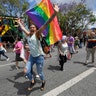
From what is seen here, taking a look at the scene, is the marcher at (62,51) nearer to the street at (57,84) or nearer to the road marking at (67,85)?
the street at (57,84)

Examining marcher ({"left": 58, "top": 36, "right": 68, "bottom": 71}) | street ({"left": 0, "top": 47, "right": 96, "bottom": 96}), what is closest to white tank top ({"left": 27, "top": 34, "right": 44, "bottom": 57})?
street ({"left": 0, "top": 47, "right": 96, "bottom": 96})

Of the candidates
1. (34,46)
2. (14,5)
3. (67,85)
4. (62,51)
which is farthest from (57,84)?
(14,5)

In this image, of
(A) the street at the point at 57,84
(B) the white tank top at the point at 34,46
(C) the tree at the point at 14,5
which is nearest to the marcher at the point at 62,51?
(A) the street at the point at 57,84

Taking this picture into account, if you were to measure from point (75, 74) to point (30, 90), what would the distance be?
3249 millimetres

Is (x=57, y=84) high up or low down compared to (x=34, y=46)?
down

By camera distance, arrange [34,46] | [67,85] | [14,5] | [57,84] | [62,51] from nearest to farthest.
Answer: [34,46], [67,85], [57,84], [62,51], [14,5]

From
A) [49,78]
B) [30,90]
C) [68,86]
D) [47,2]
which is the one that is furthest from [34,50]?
[47,2]

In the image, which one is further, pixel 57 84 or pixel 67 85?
pixel 57 84

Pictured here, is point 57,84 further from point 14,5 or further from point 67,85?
point 14,5

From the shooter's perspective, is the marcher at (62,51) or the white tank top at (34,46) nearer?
the white tank top at (34,46)

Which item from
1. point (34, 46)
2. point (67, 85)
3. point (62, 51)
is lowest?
point (67, 85)

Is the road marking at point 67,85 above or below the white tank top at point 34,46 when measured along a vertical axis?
below

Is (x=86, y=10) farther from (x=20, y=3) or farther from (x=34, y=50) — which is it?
(x=34, y=50)

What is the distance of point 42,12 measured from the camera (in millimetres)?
10008
